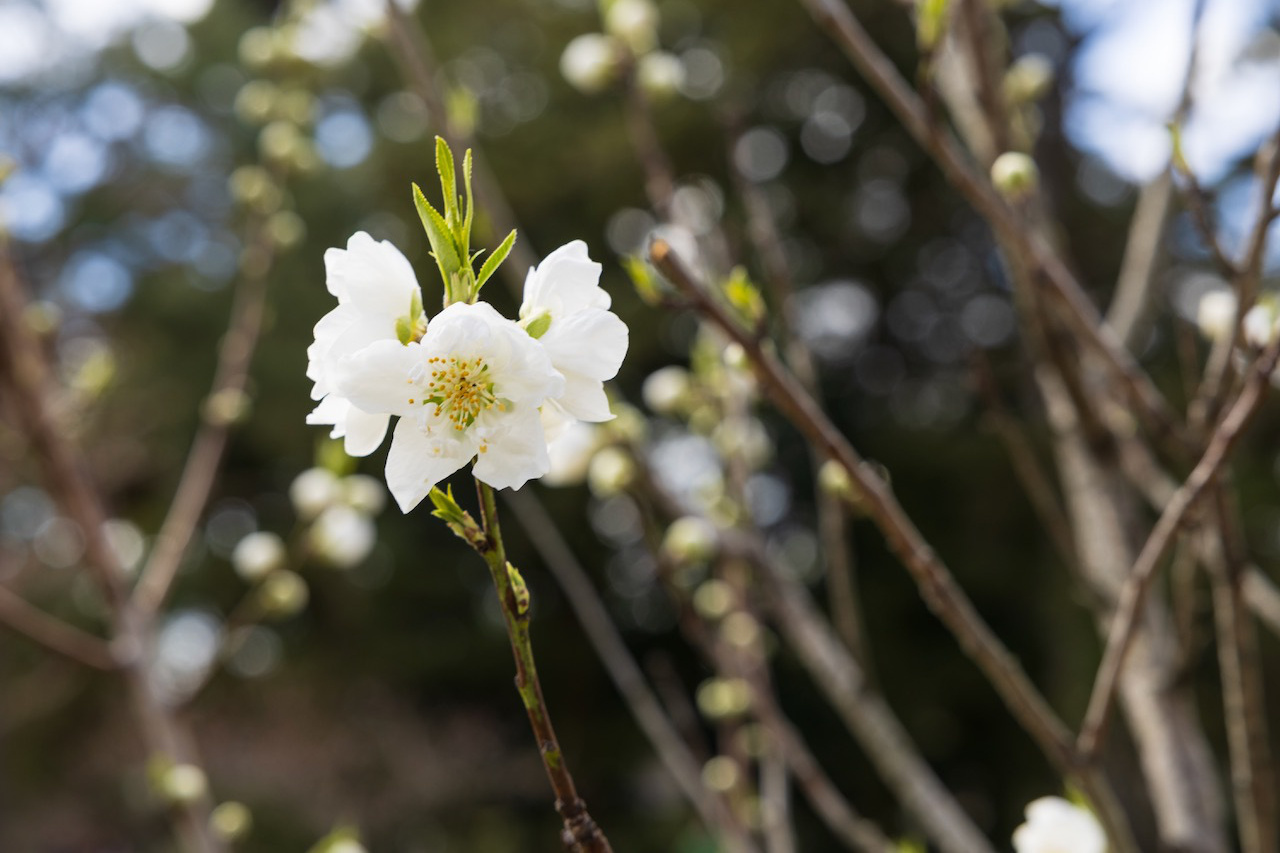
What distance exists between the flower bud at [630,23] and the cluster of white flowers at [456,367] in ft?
2.90

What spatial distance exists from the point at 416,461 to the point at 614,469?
725 millimetres

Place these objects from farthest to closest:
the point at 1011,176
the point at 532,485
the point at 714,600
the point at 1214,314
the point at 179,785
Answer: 1. the point at 532,485
2. the point at 714,600
3. the point at 179,785
4. the point at 1214,314
5. the point at 1011,176

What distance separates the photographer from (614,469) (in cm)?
116

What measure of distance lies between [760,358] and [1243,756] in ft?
1.53

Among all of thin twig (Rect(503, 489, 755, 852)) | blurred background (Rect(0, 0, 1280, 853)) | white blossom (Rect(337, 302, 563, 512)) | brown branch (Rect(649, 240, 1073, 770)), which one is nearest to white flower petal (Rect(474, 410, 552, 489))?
white blossom (Rect(337, 302, 563, 512))

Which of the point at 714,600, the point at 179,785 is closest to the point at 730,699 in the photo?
the point at 714,600

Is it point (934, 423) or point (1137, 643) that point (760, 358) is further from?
point (934, 423)

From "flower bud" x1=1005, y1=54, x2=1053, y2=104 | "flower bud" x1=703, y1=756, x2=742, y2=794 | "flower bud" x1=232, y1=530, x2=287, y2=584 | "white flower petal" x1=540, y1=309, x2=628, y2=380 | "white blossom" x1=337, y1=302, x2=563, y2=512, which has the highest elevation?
"flower bud" x1=1005, y1=54, x2=1053, y2=104

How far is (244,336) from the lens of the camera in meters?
1.52

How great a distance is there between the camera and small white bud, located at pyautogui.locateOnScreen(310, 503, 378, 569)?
1385 mm

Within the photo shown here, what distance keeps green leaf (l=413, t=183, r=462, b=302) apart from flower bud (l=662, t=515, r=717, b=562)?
808 mm

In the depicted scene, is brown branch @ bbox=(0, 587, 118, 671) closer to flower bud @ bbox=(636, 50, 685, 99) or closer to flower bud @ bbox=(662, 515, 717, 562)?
flower bud @ bbox=(662, 515, 717, 562)

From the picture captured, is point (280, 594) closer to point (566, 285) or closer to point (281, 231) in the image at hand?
point (281, 231)

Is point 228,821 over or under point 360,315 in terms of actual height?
over
